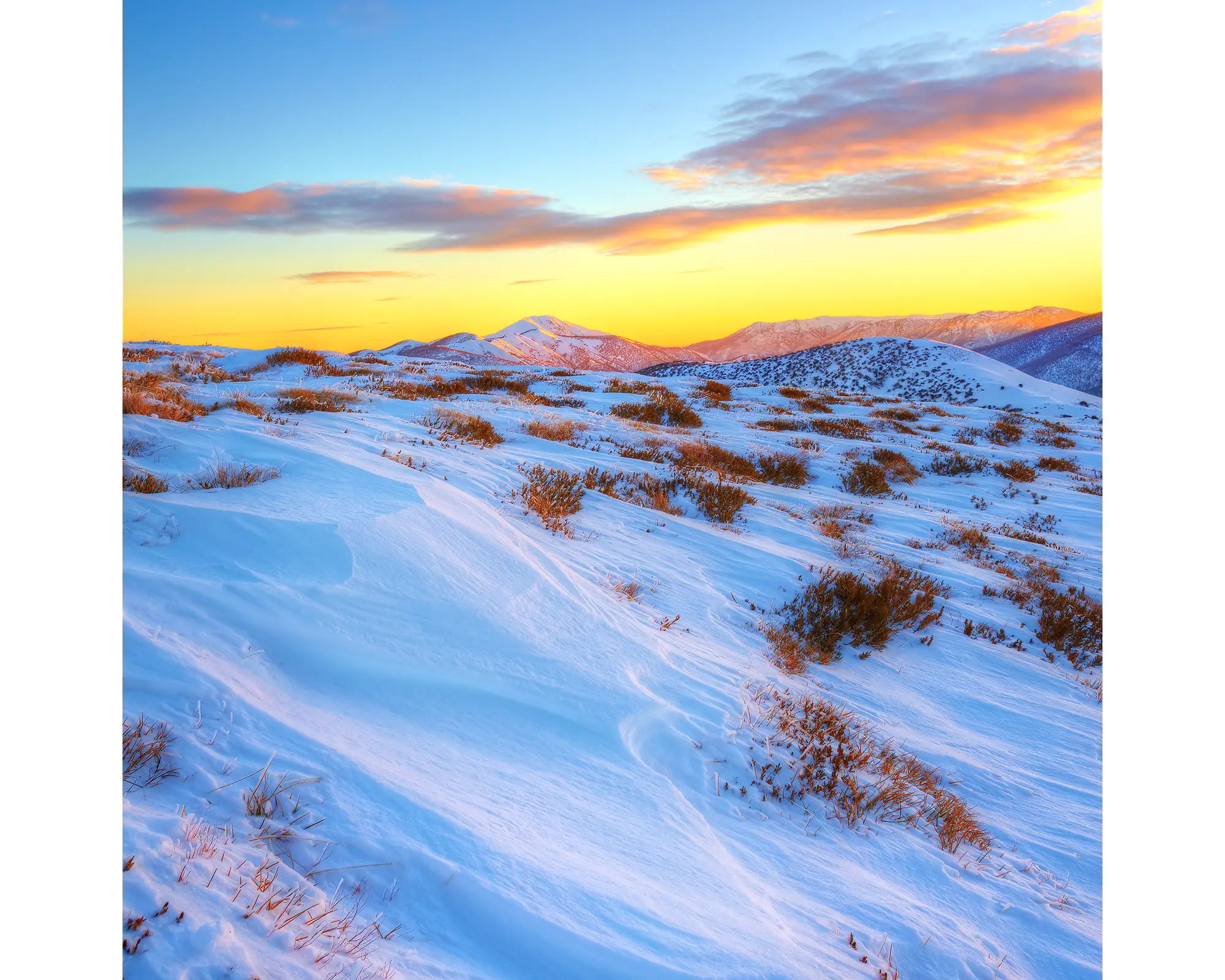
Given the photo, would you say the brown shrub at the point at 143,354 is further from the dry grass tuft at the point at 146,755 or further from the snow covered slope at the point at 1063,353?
the snow covered slope at the point at 1063,353

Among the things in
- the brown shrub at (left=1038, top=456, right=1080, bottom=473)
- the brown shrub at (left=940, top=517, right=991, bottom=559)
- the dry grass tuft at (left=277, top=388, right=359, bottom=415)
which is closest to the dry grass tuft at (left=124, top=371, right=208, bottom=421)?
the dry grass tuft at (left=277, top=388, right=359, bottom=415)

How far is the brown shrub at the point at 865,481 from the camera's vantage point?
35.6 feet

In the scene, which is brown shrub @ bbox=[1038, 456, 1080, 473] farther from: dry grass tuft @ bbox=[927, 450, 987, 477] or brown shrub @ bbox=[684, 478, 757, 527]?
brown shrub @ bbox=[684, 478, 757, 527]

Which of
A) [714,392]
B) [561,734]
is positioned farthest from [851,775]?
[714,392]

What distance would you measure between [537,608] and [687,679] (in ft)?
3.26

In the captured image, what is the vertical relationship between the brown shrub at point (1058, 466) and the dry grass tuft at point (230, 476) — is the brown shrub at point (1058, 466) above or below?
below

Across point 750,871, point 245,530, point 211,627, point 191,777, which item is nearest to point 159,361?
point 245,530

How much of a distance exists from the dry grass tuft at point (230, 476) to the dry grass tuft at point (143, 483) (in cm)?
18

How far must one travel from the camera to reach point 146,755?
2.10m

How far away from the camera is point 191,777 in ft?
6.91

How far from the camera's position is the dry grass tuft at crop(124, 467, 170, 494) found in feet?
14.5

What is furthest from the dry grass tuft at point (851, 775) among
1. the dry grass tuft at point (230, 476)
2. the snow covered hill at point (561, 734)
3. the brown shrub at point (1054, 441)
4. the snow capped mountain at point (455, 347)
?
the snow capped mountain at point (455, 347)

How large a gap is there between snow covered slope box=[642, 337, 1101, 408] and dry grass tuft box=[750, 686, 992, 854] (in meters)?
29.7
